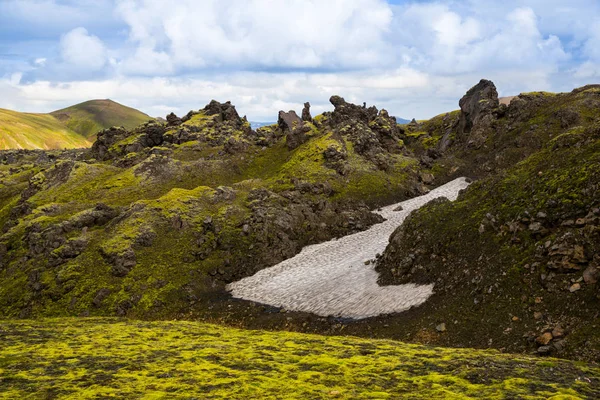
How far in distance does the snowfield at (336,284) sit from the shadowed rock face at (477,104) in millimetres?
62059

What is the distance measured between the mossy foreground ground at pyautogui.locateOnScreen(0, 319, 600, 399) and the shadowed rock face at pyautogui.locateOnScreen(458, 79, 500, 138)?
102419mm

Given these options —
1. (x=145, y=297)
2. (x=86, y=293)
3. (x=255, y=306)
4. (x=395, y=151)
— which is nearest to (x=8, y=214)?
(x=86, y=293)

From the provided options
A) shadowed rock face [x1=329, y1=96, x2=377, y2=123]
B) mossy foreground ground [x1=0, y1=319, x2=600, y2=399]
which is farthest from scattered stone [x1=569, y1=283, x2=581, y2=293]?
shadowed rock face [x1=329, y1=96, x2=377, y2=123]

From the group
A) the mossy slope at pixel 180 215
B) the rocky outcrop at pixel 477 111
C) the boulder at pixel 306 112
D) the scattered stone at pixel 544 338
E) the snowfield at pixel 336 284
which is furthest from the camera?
the boulder at pixel 306 112

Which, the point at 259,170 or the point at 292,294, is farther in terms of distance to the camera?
the point at 259,170

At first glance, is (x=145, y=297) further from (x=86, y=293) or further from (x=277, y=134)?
(x=277, y=134)

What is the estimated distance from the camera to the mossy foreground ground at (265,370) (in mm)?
17500

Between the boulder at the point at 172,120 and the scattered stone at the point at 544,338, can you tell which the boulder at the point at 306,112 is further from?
the scattered stone at the point at 544,338

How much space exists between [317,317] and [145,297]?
77.4 feet

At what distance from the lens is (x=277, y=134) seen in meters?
118

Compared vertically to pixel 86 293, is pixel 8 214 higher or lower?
higher

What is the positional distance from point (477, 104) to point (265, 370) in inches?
4585

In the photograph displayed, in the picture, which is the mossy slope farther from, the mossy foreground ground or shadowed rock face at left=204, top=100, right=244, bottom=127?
the mossy foreground ground

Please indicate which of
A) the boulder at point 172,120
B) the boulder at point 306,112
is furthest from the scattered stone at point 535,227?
the boulder at point 172,120
